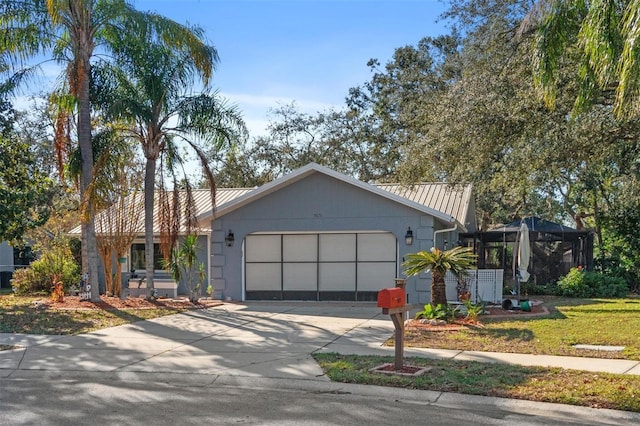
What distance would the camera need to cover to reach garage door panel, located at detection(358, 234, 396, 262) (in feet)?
65.0

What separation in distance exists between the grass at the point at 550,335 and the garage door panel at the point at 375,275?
5523mm

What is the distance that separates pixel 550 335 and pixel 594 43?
5318 millimetres

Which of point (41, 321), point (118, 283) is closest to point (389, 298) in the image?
point (41, 321)

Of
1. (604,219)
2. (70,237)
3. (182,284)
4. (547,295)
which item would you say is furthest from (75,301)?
(604,219)

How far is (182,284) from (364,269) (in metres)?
6.42

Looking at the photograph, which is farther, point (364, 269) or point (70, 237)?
point (70, 237)

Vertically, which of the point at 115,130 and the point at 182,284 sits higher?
the point at 115,130

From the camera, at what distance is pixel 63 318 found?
14.1 meters

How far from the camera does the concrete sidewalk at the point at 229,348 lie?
8.90 metres

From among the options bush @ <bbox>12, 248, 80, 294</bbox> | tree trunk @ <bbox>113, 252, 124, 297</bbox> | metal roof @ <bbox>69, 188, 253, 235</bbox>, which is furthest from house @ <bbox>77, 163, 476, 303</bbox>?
bush @ <bbox>12, 248, 80, 294</bbox>

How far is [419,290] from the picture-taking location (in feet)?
59.0

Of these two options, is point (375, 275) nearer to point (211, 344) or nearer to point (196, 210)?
point (196, 210)

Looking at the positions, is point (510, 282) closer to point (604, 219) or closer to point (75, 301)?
point (604, 219)

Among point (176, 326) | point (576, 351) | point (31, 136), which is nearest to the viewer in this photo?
point (576, 351)
